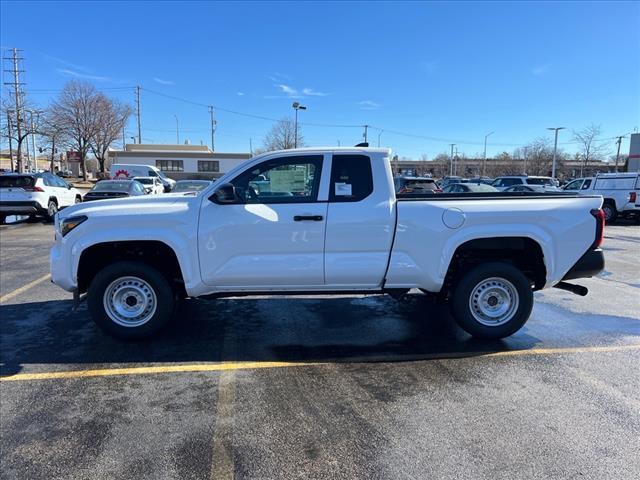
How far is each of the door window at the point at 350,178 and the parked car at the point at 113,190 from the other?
13.5m

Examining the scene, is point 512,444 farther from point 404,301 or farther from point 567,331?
point 404,301

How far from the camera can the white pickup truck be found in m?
4.78

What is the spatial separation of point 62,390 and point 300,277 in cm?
230

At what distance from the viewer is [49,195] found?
17.0 metres

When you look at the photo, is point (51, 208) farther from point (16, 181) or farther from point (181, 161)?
point (181, 161)

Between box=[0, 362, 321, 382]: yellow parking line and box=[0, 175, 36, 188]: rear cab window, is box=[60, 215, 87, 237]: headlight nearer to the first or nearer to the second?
box=[0, 362, 321, 382]: yellow parking line

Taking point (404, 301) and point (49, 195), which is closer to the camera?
point (404, 301)

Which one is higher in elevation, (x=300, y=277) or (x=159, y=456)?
(x=300, y=277)

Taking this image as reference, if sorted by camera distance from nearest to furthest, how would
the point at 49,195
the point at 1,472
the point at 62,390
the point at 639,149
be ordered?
the point at 1,472
the point at 62,390
the point at 49,195
the point at 639,149

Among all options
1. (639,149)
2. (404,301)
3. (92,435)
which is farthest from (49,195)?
(639,149)

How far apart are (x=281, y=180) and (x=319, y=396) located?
2.19 metres

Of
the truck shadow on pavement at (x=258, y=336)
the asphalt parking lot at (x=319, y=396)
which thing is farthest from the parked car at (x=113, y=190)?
the asphalt parking lot at (x=319, y=396)

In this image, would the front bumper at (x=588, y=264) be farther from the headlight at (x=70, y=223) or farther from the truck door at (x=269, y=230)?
the headlight at (x=70, y=223)

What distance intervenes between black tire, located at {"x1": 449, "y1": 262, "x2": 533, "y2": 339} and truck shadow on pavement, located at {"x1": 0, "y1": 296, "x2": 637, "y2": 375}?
0.17 m
